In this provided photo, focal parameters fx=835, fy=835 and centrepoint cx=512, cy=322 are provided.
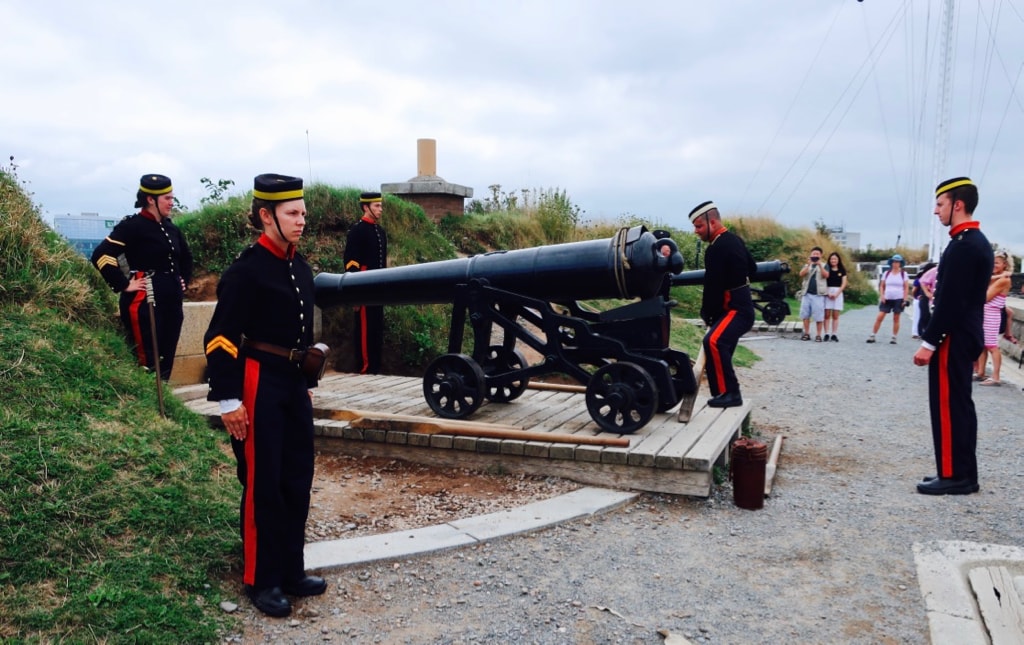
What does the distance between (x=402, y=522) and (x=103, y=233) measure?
14.0 feet

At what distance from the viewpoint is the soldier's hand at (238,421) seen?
129 inches

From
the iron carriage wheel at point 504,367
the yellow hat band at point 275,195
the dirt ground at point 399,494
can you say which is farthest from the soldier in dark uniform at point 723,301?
the yellow hat band at point 275,195

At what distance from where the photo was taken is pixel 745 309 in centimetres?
687

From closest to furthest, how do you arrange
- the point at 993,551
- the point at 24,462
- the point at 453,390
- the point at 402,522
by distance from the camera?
the point at 24,462 < the point at 993,551 < the point at 402,522 < the point at 453,390

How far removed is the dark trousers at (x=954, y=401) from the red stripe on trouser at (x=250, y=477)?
13.0 feet

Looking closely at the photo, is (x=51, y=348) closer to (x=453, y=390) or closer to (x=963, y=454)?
(x=453, y=390)

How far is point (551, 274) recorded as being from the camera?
19.4ft

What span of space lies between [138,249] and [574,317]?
3348 mm

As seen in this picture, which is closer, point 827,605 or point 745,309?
point 827,605

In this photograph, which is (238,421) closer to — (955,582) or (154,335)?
(154,335)

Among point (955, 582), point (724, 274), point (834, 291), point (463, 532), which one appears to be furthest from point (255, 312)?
point (834, 291)

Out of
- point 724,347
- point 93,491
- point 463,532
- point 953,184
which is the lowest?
point 463,532

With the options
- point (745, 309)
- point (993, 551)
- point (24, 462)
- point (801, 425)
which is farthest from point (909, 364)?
point (24, 462)

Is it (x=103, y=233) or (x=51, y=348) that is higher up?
(x=103, y=233)
